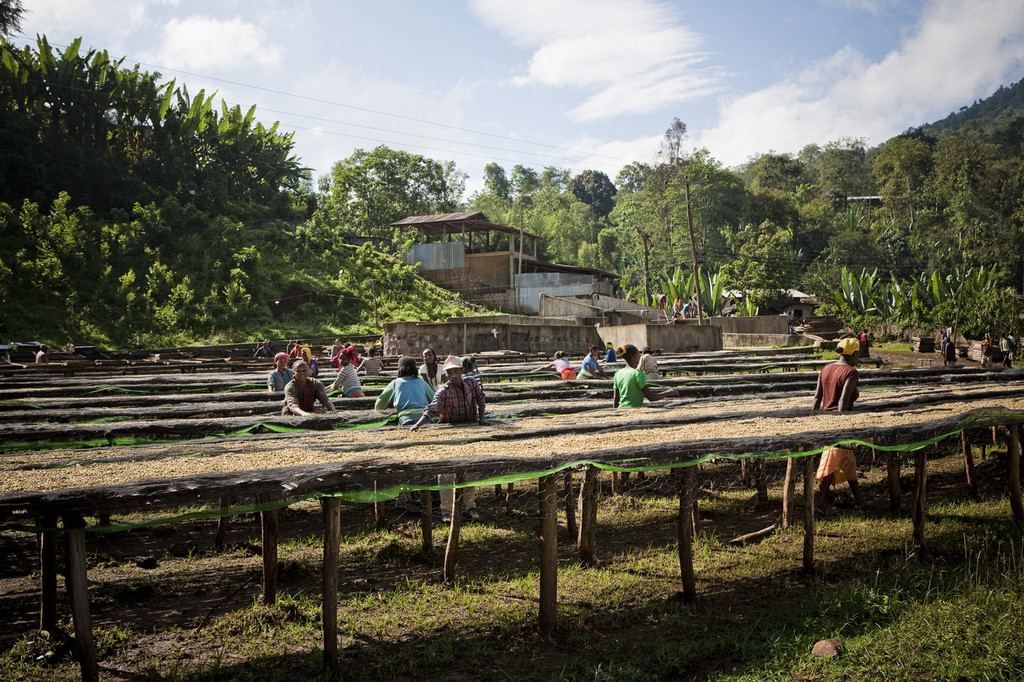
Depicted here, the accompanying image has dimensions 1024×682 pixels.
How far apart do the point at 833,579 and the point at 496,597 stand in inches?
103

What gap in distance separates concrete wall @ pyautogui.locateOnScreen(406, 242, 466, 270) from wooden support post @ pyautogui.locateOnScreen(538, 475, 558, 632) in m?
31.0

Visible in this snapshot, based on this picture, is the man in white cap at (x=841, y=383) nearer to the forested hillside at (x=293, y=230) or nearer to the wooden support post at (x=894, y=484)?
the wooden support post at (x=894, y=484)

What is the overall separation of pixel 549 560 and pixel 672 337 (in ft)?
51.5

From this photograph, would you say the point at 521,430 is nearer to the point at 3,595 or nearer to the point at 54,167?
the point at 3,595

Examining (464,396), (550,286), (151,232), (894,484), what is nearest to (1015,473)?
(894,484)

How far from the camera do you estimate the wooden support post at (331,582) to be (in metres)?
4.18

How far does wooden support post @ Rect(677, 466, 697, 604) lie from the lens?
5148mm

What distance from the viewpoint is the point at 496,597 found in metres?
5.23

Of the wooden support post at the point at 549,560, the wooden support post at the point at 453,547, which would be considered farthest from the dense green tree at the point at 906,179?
the wooden support post at the point at 549,560

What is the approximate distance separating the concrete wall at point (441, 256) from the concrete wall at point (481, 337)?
14620 millimetres

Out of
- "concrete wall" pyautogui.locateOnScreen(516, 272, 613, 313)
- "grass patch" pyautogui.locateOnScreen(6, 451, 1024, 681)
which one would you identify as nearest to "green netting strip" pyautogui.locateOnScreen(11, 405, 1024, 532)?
"grass patch" pyautogui.locateOnScreen(6, 451, 1024, 681)

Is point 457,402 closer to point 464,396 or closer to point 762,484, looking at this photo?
point 464,396

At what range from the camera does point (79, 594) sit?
3.91 m

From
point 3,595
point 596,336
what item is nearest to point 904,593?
point 3,595
